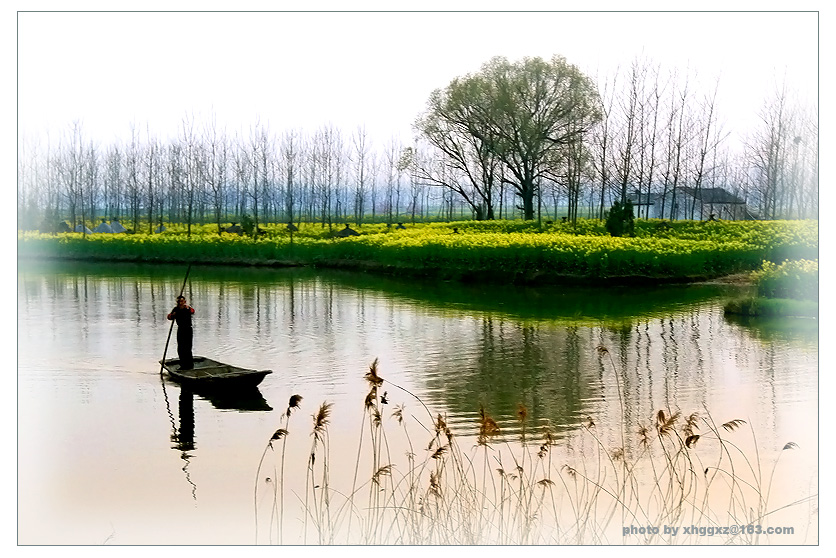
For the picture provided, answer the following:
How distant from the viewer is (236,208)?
3009cm

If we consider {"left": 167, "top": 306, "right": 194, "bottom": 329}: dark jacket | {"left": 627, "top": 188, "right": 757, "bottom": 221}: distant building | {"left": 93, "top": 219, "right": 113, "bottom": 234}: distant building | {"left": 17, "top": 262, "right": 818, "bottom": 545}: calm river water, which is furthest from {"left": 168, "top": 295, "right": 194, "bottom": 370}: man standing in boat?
{"left": 93, "top": 219, "right": 113, "bottom": 234}: distant building

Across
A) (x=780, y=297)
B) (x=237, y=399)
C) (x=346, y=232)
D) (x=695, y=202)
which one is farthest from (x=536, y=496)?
(x=346, y=232)

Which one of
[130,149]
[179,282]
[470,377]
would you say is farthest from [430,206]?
[470,377]

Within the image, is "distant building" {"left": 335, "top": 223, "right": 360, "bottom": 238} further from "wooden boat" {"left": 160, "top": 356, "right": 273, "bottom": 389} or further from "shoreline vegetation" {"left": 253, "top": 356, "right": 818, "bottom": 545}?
"shoreline vegetation" {"left": 253, "top": 356, "right": 818, "bottom": 545}

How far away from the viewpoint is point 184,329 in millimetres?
9305

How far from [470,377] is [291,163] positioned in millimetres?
16233

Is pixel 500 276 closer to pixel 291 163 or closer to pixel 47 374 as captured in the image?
pixel 291 163

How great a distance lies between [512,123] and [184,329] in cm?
933

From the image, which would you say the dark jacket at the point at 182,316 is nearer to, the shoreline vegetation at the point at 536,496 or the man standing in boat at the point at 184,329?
the man standing in boat at the point at 184,329

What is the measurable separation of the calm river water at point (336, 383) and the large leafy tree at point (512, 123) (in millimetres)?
2436

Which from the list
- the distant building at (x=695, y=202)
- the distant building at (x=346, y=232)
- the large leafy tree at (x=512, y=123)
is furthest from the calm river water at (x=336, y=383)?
the distant building at (x=346, y=232)

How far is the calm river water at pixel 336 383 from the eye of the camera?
6.53 m

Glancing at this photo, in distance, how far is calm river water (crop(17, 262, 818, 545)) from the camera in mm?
6527

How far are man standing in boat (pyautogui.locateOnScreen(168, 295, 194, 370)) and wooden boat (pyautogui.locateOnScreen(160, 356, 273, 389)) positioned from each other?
0.09 metres
